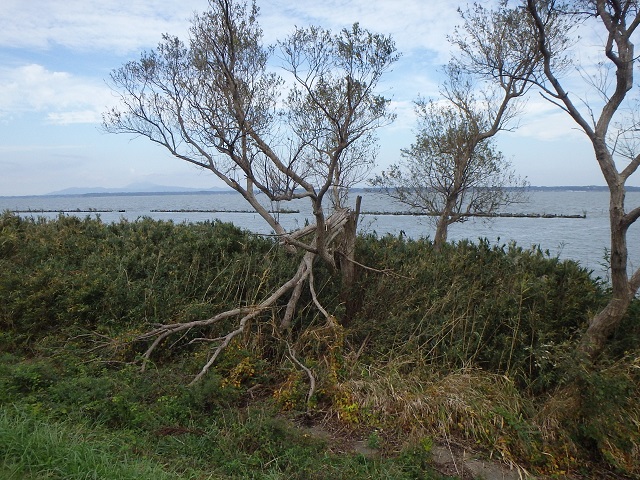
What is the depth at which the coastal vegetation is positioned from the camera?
4.94 metres

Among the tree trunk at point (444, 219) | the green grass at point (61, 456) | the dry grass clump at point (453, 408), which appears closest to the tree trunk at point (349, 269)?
the dry grass clump at point (453, 408)

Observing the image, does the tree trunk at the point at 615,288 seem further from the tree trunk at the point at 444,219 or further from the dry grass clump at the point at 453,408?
the tree trunk at the point at 444,219

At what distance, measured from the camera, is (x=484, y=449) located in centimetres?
550

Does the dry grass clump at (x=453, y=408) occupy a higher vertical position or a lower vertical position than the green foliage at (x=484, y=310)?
lower

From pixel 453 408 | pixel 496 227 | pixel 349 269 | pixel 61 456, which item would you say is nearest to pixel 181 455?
pixel 61 456

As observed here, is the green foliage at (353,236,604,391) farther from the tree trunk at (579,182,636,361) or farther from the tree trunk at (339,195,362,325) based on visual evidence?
the tree trunk at (579,182,636,361)

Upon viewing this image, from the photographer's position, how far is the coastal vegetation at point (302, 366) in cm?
494

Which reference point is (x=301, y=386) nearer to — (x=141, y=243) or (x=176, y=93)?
(x=141, y=243)

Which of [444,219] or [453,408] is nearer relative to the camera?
[453,408]

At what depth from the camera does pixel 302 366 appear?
21.9ft

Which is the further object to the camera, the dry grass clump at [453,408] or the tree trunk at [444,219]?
the tree trunk at [444,219]

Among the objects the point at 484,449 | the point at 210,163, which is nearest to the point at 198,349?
the point at 484,449

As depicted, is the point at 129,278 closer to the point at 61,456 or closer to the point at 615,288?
the point at 61,456

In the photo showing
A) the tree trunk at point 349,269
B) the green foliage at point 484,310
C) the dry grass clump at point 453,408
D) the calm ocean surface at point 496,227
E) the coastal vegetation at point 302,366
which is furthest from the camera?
the calm ocean surface at point 496,227
